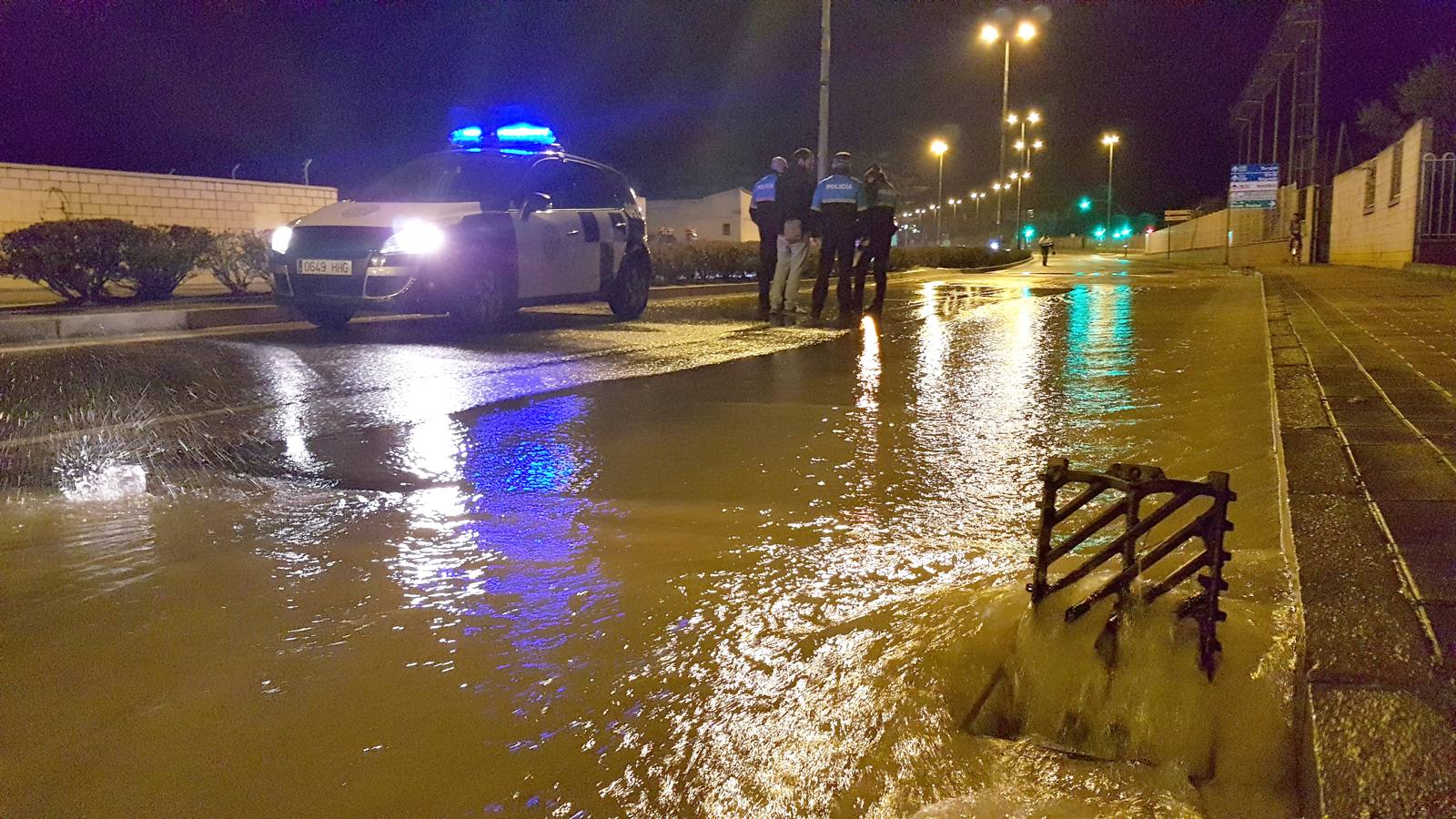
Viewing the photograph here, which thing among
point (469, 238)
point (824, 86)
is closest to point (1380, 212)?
point (824, 86)

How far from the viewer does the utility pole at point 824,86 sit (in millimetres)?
20016

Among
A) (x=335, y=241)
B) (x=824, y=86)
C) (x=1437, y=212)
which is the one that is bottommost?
(x=1437, y=212)

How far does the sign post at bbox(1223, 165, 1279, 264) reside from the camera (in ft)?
132

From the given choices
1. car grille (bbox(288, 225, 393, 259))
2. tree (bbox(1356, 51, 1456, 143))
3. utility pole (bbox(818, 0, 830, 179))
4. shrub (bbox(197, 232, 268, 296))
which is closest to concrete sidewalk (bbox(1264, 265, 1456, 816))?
car grille (bbox(288, 225, 393, 259))

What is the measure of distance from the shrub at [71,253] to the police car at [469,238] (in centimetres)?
259

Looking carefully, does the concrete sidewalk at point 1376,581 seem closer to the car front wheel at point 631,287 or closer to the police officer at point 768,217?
the police officer at point 768,217

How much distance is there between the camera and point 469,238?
987cm

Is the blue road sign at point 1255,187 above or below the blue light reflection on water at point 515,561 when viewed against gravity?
above

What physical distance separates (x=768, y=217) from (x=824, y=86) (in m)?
8.99

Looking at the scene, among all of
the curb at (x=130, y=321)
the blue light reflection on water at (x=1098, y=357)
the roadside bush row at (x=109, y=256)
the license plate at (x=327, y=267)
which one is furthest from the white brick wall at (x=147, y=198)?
the blue light reflection on water at (x=1098, y=357)

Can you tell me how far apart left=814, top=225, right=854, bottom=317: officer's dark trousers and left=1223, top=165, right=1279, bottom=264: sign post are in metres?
32.1

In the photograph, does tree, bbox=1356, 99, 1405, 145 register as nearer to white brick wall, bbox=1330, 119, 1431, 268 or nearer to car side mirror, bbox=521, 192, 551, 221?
white brick wall, bbox=1330, 119, 1431, 268

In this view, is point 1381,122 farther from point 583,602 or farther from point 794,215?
point 583,602

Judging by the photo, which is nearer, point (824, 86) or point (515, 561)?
point (515, 561)
